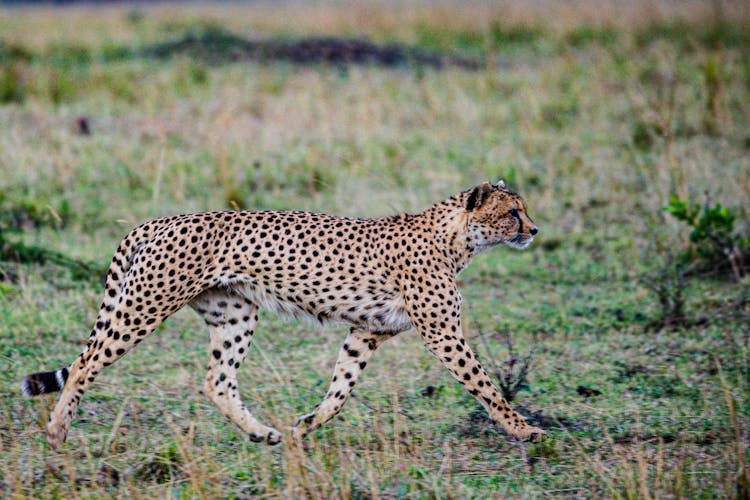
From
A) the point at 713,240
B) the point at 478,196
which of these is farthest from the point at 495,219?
the point at 713,240

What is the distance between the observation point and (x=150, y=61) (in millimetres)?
14062

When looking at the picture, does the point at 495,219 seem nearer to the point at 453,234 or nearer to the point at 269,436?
Result: the point at 453,234

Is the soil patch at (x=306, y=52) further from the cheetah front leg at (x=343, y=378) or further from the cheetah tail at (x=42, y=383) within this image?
the cheetah tail at (x=42, y=383)

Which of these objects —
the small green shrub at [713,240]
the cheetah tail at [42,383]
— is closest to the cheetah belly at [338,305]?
the cheetah tail at [42,383]

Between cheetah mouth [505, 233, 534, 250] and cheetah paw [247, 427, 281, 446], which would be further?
cheetah mouth [505, 233, 534, 250]

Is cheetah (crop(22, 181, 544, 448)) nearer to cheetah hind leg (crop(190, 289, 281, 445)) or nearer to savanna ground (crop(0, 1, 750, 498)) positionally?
cheetah hind leg (crop(190, 289, 281, 445))

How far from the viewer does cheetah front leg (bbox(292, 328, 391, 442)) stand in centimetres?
457

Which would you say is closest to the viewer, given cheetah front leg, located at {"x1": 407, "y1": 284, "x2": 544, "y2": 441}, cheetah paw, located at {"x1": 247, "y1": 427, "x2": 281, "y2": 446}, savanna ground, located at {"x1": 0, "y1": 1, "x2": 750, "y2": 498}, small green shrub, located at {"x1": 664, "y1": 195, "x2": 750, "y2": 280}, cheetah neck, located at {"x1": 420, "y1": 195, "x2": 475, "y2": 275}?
savanna ground, located at {"x1": 0, "y1": 1, "x2": 750, "y2": 498}

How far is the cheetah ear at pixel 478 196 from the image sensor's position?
4656 millimetres

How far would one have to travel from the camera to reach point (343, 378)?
462 cm

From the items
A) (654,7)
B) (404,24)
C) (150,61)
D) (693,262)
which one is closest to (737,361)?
(693,262)

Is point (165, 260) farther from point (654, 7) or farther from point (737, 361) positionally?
point (654, 7)

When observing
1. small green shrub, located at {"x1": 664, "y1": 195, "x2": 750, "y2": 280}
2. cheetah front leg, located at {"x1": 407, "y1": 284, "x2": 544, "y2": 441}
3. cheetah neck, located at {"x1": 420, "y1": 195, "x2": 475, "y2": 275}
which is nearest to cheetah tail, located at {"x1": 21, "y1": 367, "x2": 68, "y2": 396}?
cheetah front leg, located at {"x1": 407, "y1": 284, "x2": 544, "y2": 441}

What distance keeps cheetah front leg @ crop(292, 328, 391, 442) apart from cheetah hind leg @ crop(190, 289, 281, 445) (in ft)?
0.60
